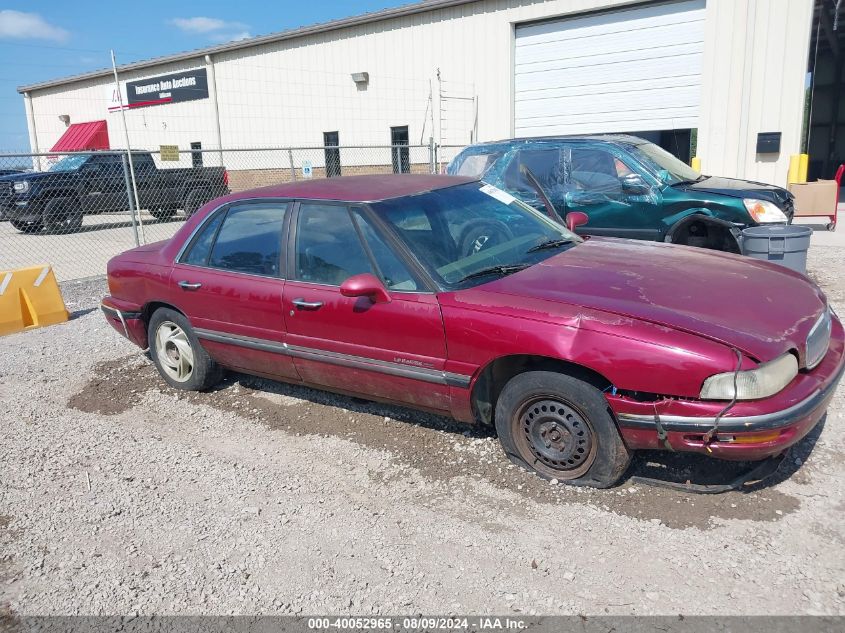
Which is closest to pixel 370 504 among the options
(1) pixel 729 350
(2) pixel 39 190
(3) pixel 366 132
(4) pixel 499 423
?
(4) pixel 499 423

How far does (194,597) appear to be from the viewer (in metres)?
2.79

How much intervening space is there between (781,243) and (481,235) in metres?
3.44

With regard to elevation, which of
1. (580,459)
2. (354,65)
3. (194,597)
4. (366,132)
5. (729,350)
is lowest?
(194,597)

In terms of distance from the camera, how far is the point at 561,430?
10.9ft

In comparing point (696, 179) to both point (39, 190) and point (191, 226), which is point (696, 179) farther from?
point (39, 190)

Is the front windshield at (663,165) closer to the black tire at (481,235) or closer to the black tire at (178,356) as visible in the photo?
the black tire at (481,235)

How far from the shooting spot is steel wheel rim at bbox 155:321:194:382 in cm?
495

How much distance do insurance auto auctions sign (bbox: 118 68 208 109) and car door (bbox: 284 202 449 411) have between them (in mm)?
22172

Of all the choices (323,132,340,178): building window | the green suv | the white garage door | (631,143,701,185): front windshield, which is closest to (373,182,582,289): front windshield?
the green suv

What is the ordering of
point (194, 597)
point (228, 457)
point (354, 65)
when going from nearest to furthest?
point (194, 597) < point (228, 457) < point (354, 65)

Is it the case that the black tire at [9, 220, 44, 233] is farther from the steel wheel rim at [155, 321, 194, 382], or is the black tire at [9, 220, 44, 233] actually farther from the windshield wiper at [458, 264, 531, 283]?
the windshield wiper at [458, 264, 531, 283]

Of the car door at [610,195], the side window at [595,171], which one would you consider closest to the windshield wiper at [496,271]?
the car door at [610,195]

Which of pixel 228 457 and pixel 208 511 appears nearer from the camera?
pixel 208 511

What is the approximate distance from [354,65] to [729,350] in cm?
1875
